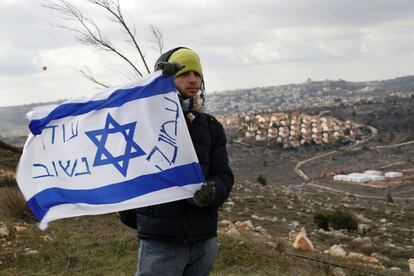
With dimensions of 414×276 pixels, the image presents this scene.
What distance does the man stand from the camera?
2688mm

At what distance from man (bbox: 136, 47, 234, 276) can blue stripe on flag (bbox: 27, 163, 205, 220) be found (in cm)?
9

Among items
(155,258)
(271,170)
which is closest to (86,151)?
(155,258)

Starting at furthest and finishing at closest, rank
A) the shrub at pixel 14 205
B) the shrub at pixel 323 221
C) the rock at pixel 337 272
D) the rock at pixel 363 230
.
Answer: the shrub at pixel 323 221 → the rock at pixel 363 230 → the shrub at pixel 14 205 → the rock at pixel 337 272

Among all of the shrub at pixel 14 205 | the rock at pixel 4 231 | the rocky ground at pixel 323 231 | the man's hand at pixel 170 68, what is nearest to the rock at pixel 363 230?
the rocky ground at pixel 323 231

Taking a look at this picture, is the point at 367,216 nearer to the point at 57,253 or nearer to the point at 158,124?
the point at 57,253

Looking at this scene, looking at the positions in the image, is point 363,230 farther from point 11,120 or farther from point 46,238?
point 11,120

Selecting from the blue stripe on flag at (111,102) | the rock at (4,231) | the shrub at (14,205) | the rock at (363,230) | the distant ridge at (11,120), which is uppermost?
the blue stripe on flag at (111,102)

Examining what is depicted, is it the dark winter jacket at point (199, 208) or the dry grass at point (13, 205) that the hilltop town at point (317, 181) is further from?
the dark winter jacket at point (199, 208)

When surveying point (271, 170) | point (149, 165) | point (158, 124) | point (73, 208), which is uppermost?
point (158, 124)

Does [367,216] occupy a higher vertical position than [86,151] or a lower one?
lower

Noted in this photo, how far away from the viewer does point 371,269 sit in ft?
22.0

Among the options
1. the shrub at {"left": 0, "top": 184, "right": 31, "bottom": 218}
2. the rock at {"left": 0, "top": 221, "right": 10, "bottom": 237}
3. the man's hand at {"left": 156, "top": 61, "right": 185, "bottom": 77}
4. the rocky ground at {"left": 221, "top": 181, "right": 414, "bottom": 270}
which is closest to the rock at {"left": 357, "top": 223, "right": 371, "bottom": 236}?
the rocky ground at {"left": 221, "top": 181, "right": 414, "bottom": 270}

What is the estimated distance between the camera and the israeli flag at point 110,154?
9.13 ft

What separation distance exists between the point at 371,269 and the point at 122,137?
16.0ft
